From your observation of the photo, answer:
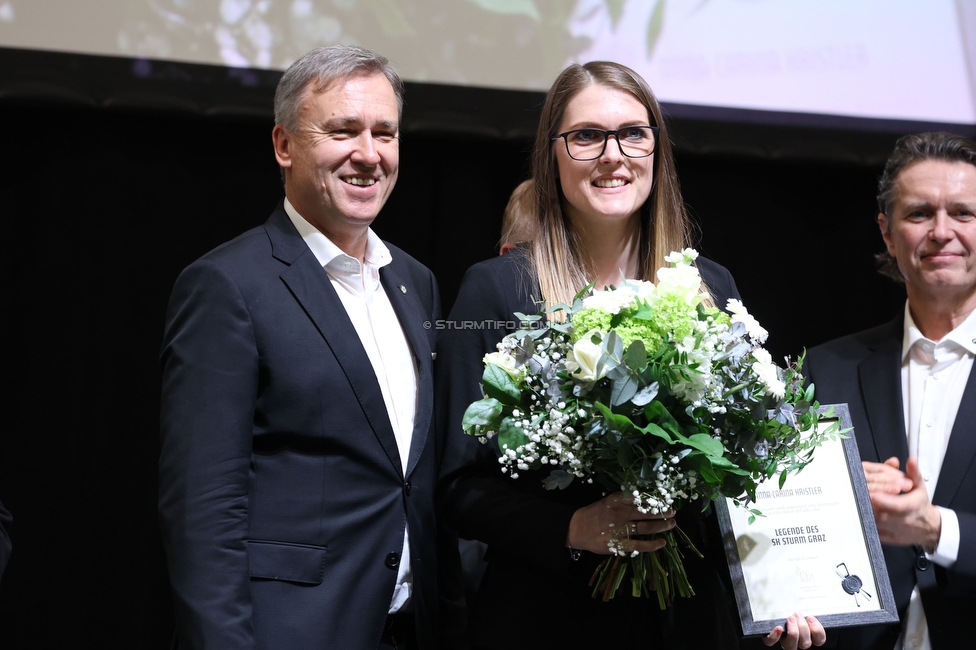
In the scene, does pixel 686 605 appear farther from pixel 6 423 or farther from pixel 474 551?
pixel 6 423

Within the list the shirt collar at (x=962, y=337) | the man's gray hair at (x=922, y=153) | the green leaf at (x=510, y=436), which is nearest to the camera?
the green leaf at (x=510, y=436)

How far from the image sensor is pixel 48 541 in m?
3.91

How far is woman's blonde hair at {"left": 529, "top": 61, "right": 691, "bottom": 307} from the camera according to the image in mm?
2156

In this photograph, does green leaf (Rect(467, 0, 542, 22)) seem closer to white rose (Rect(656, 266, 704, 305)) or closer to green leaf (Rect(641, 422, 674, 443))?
white rose (Rect(656, 266, 704, 305))

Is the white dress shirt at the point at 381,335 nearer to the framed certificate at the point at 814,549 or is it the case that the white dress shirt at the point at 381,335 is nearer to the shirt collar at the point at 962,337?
the framed certificate at the point at 814,549

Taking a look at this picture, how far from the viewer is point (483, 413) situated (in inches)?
70.0

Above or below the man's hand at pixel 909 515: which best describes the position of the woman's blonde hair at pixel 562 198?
above

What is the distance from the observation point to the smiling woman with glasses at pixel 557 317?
1.88 meters

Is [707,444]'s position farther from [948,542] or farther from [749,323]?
[948,542]

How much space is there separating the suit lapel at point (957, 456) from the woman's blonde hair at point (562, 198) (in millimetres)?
885

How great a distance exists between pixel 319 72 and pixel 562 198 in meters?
0.65

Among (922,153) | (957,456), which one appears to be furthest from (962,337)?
(922,153)

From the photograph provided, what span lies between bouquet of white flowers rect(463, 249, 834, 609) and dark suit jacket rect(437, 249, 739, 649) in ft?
0.36

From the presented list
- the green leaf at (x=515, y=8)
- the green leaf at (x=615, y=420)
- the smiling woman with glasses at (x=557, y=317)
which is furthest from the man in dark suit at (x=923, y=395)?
the green leaf at (x=515, y=8)
